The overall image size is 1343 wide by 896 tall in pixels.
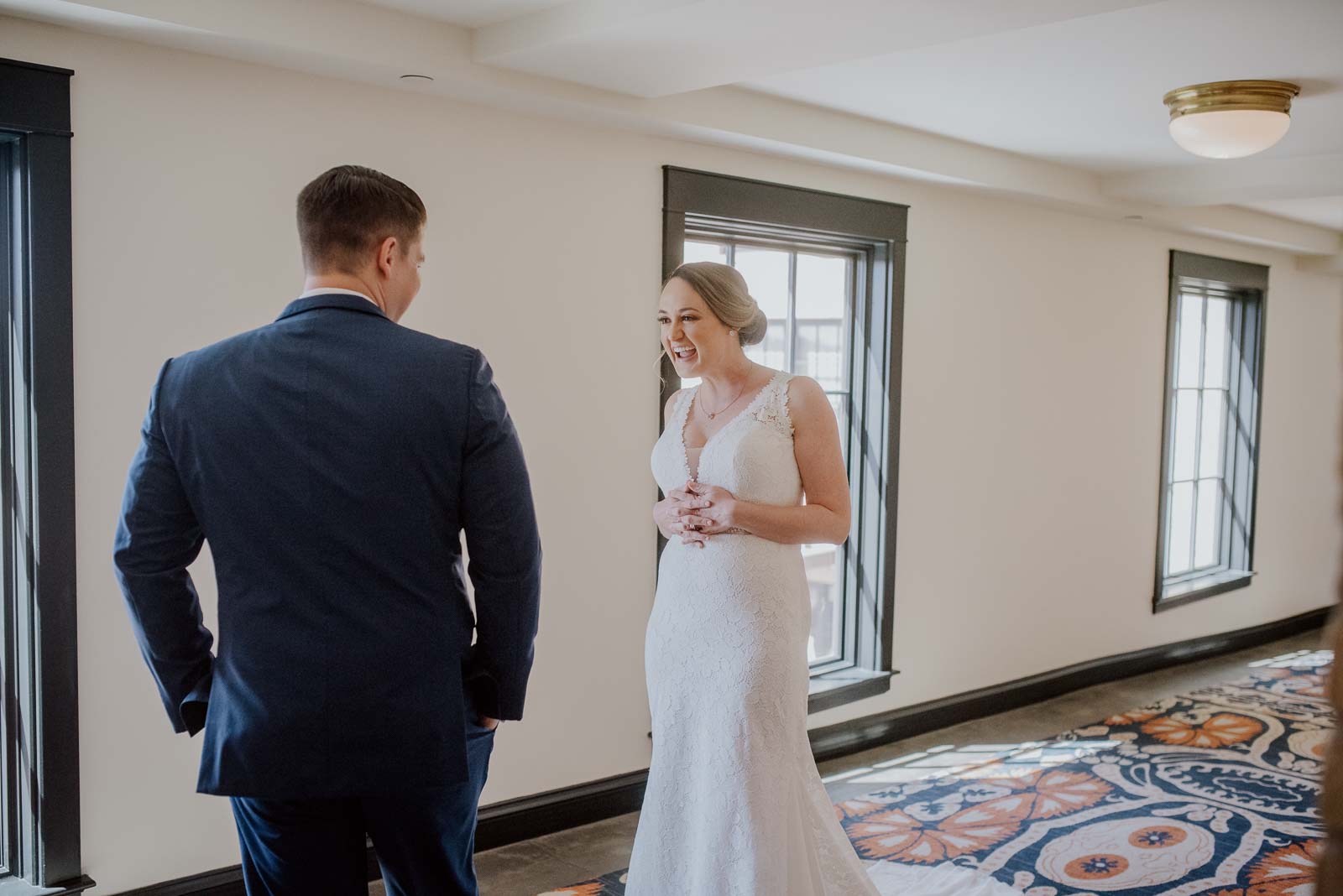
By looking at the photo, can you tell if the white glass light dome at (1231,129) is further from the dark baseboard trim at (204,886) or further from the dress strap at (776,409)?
the dark baseboard trim at (204,886)

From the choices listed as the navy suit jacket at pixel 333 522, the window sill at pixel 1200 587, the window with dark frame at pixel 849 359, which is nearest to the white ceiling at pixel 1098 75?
the window with dark frame at pixel 849 359

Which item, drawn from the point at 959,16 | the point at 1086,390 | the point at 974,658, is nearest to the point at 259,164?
the point at 959,16

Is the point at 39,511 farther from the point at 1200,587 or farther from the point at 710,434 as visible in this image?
the point at 1200,587

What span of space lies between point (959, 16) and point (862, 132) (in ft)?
5.57

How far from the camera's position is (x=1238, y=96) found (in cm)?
368

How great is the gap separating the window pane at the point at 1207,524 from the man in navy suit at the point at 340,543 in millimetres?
6382

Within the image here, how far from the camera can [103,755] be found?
110 inches

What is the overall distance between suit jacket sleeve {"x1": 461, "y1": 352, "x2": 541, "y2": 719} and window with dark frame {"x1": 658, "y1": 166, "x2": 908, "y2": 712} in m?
2.72

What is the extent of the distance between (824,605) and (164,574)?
355cm

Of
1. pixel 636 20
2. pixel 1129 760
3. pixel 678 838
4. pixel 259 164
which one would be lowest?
pixel 1129 760

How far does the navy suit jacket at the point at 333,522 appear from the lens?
1.48m

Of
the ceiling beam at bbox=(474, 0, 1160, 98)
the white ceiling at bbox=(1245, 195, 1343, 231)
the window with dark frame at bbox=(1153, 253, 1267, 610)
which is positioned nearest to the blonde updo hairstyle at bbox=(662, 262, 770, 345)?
the ceiling beam at bbox=(474, 0, 1160, 98)

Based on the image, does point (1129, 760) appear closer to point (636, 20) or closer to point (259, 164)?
point (636, 20)

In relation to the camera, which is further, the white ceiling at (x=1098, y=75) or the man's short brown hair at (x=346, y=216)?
the white ceiling at (x=1098, y=75)
